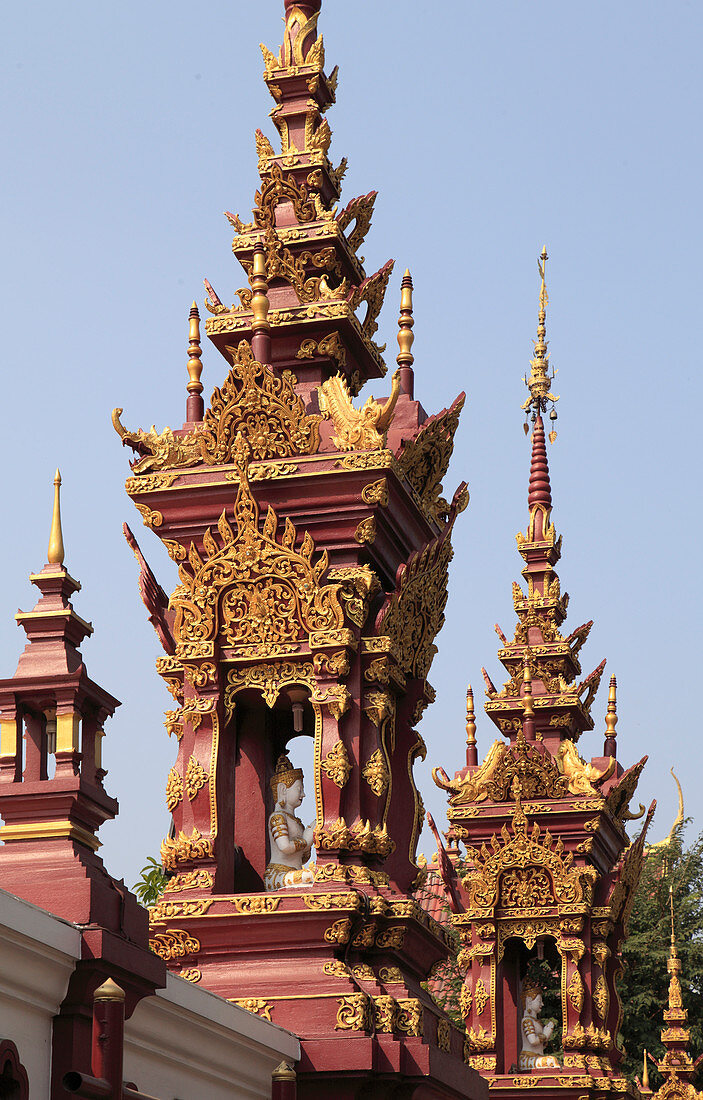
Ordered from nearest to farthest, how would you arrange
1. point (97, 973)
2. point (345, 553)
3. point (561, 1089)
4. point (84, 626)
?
point (97, 973), point (84, 626), point (345, 553), point (561, 1089)

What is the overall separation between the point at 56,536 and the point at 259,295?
202 inches

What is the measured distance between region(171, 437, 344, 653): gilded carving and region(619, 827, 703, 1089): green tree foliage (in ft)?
73.2

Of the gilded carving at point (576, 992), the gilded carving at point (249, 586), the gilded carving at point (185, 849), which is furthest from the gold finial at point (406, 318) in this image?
the gilded carving at point (576, 992)

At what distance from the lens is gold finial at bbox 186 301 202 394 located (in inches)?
596

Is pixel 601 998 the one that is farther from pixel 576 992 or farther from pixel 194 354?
pixel 194 354

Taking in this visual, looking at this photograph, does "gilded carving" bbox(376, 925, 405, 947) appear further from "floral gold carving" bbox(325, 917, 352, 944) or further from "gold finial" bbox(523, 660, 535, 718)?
"gold finial" bbox(523, 660, 535, 718)

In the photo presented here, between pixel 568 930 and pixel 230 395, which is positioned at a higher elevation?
pixel 230 395

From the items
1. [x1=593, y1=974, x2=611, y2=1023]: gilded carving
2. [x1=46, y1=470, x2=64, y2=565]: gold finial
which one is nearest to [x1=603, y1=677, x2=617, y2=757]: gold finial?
[x1=593, y1=974, x2=611, y2=1023]: gilded carving

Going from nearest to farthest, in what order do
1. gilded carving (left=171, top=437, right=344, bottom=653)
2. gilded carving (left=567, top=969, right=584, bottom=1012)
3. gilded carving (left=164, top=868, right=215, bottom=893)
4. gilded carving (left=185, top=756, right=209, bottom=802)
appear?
gilded carving (left=164, top=868, right=215, bottom=893)
gilded carving (left=185, top=756, right=209, bottom=802)
gilded carving (left=171, top=437, right=344, bottom=653)
gilded carving (left=567, top=969, right=584, bottom=1012)

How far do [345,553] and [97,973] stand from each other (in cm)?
532

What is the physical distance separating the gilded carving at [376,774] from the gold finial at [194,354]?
3300 millimetres

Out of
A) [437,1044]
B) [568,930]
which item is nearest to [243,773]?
[437,1044]

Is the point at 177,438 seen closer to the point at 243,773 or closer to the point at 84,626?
the point at 243,773

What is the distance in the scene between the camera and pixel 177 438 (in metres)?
14.4
